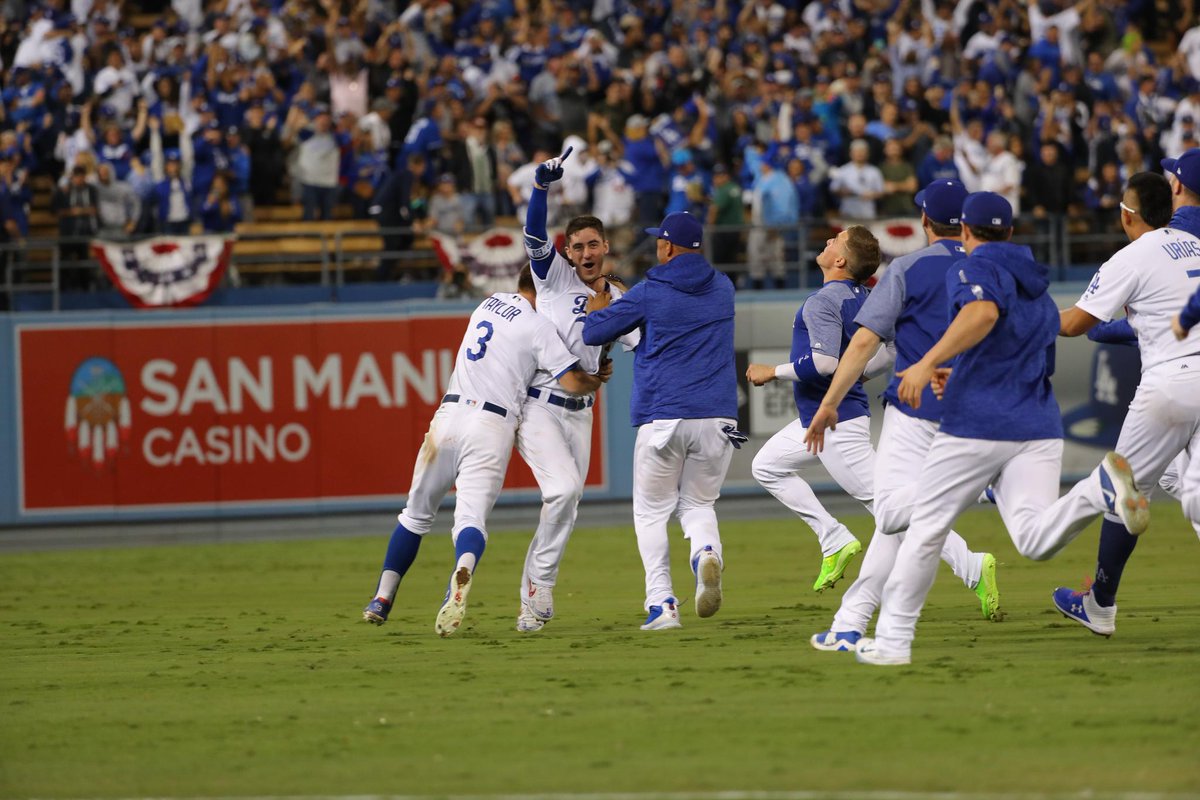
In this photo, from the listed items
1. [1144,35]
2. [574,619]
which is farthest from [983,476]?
[1144,35]

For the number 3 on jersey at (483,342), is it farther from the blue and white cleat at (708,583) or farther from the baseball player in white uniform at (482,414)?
the blue and white cleat at (708,583)

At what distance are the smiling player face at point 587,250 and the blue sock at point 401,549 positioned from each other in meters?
1.94

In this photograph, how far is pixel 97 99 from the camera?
69.3 feet

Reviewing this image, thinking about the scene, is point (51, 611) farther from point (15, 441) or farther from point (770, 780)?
point (770, 780)

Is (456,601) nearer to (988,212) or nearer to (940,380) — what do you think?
(940,380)

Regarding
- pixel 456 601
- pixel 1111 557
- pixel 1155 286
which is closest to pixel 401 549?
pixel 456 601

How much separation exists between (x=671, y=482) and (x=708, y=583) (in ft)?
2.56

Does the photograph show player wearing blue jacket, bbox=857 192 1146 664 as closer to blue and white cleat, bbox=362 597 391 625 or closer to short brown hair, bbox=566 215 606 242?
short brown hair, bbox=566 215 606 242

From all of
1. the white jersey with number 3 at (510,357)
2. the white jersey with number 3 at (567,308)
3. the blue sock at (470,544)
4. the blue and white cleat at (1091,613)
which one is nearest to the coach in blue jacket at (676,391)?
the white jersey with number 3 at (567,308)

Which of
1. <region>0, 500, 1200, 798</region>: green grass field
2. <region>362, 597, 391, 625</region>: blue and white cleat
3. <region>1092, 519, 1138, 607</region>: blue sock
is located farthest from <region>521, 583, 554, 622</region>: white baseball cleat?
<region>1092, 519, 1138, 607</region>: blue sock

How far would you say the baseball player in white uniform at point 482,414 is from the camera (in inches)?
397

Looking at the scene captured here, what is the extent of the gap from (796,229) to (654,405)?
36.1 feet

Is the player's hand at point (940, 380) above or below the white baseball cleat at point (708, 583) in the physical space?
above

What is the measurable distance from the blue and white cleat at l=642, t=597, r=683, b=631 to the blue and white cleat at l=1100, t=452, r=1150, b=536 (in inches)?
125
